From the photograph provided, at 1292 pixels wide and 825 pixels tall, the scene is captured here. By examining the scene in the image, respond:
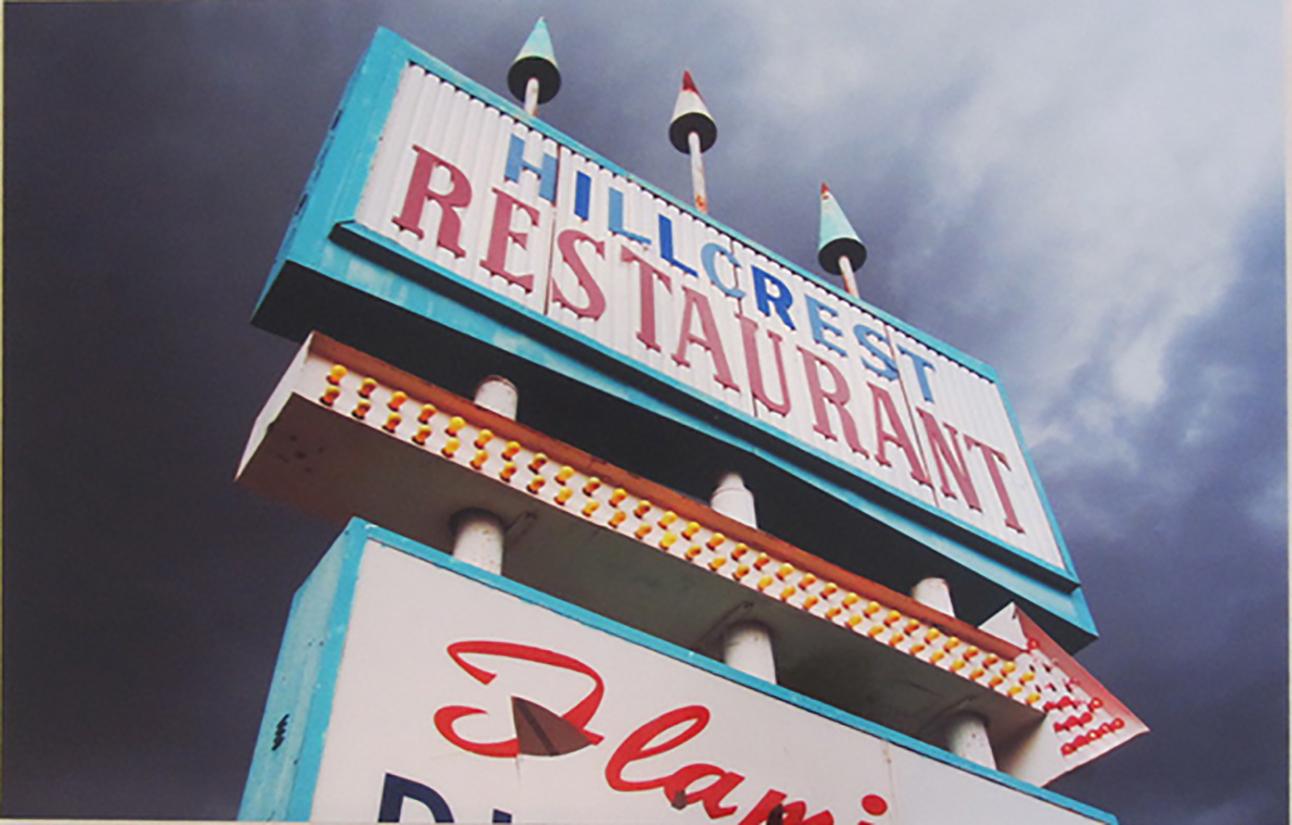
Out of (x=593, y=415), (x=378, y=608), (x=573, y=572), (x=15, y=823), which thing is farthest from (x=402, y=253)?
(x=15, y=823)

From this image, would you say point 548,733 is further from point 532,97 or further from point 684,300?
point 532,97

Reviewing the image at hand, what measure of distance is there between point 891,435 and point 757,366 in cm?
180

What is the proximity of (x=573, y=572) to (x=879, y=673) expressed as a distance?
271 centimetres

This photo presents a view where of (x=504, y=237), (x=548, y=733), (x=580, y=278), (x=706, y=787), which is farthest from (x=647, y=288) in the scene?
(x=548, y=733)

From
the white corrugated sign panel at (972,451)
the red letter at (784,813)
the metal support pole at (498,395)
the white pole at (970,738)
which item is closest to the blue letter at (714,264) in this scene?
the white corrugated sign panel at (972,451)

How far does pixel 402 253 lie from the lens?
8.18m

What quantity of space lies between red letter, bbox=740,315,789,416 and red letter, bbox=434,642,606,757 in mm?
4365

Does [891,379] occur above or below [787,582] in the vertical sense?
above

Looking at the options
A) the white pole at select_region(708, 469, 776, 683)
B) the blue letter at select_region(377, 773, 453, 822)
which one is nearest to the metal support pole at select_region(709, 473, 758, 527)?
the white pole at select_region(708, 469, 776, 683)

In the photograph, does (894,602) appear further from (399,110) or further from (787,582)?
(399,110)

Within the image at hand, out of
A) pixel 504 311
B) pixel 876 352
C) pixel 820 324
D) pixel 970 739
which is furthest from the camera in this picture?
pixel 876 352

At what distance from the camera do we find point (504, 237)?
934 centimetres

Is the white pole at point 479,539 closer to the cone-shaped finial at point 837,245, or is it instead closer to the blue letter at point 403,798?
the blue letter at point 403,798

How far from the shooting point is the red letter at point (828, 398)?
10688 millimetres
